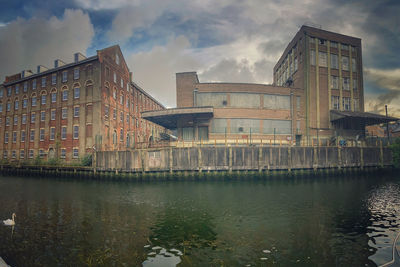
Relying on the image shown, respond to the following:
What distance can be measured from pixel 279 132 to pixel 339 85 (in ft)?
49.1

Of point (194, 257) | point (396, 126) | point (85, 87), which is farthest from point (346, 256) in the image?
point (396, 126)

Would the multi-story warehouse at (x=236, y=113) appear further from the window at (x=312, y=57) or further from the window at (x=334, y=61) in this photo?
the window at (x=334, y=61)

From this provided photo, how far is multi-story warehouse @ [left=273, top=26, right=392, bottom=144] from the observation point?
3900 cm

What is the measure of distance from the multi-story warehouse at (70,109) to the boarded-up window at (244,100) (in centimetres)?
1599

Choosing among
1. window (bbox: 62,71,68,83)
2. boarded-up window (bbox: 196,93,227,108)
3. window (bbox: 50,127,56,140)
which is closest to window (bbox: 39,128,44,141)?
window (bbox: 50,127,56,140)

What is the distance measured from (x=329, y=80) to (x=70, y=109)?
44298 mm

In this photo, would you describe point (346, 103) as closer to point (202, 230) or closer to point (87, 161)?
point (202, 230)

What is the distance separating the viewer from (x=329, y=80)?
133ft

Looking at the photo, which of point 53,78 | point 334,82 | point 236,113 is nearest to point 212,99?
point 236,113

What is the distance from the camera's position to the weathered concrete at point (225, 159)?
27219 mm

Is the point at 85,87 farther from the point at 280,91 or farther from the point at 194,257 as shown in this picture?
the point at 194,257

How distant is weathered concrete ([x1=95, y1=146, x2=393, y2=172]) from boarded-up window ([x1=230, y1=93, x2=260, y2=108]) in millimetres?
9976

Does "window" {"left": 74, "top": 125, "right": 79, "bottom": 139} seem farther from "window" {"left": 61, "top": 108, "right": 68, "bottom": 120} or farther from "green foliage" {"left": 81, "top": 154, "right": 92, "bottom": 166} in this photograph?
"green foliage" {"left": 81, "top": 154, "right": 92, "bottom": 166}

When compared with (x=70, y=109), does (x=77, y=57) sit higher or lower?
higher
